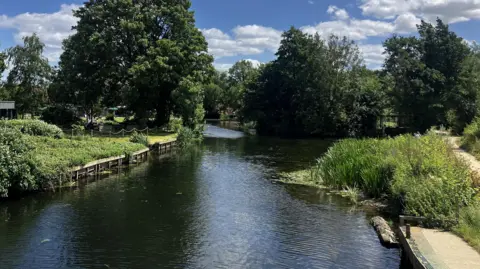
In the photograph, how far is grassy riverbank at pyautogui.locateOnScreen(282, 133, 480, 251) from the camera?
13.7m

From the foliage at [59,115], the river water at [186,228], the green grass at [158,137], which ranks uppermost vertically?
the foliage at [59,115]

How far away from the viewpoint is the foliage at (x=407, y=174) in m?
14.3

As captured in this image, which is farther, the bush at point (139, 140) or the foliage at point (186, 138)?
the foliage at point (186, 138)

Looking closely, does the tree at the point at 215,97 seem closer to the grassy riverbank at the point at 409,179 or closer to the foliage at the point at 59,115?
the foliage at the point at 59,115

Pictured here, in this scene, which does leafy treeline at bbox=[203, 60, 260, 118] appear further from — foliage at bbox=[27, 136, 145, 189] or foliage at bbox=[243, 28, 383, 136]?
Result: foliage at bbox=[27, 136, 145, 189]

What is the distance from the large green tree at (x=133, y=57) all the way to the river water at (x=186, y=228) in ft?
75.0

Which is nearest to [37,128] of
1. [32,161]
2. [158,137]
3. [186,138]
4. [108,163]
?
[108,163]

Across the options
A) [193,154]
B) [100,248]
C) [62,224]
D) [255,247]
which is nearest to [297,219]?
[255,247]

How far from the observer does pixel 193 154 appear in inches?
1478

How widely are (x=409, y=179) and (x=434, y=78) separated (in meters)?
Answer: 39.0

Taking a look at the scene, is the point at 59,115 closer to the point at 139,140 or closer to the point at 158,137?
the point at 158,137

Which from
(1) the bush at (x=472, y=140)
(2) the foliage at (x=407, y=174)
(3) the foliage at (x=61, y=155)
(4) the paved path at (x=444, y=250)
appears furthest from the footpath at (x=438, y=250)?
(3) the foliage at (x=61, y=155)

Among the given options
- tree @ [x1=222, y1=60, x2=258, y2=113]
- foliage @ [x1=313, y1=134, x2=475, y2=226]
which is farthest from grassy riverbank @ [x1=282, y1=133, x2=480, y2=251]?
tree @ [x1=222, y1=60, x2=258, y2=113]

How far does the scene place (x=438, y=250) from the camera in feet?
36.9
